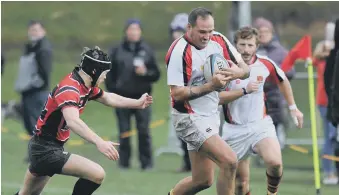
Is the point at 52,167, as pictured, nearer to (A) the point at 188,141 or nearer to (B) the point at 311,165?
(A) the point at 188,141

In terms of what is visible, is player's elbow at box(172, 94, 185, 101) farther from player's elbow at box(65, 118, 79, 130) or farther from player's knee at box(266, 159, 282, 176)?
player's knee at box(266, 159, 282, 176)

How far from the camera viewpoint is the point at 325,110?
13484 millimetres

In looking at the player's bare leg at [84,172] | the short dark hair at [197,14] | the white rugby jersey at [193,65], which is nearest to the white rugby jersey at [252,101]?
the white rugby jersey at [193,65]

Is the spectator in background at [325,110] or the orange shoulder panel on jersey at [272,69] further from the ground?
the orange shoulder panel on jersey at [272,69]

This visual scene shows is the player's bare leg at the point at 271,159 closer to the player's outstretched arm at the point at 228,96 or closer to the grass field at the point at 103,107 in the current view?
the player's outstretched arm at the point at 228,96

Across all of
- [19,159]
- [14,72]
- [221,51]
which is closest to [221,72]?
[221,51]

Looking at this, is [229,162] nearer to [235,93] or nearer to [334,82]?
[235,93]

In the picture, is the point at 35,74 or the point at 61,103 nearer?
the point at 61,103

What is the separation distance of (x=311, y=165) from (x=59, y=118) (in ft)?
21.5

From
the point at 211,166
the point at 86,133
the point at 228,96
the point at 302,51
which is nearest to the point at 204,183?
the point at 211,166

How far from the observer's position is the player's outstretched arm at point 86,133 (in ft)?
27.1

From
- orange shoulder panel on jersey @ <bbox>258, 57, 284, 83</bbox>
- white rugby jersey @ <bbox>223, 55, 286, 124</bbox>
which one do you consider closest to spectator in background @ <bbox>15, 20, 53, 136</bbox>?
white rugby jersey @ <bbox>223, 55, 286, 124</bbox>

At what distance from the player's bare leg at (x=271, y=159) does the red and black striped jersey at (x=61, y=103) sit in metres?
1.89

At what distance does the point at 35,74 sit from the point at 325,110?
4.44 meters
